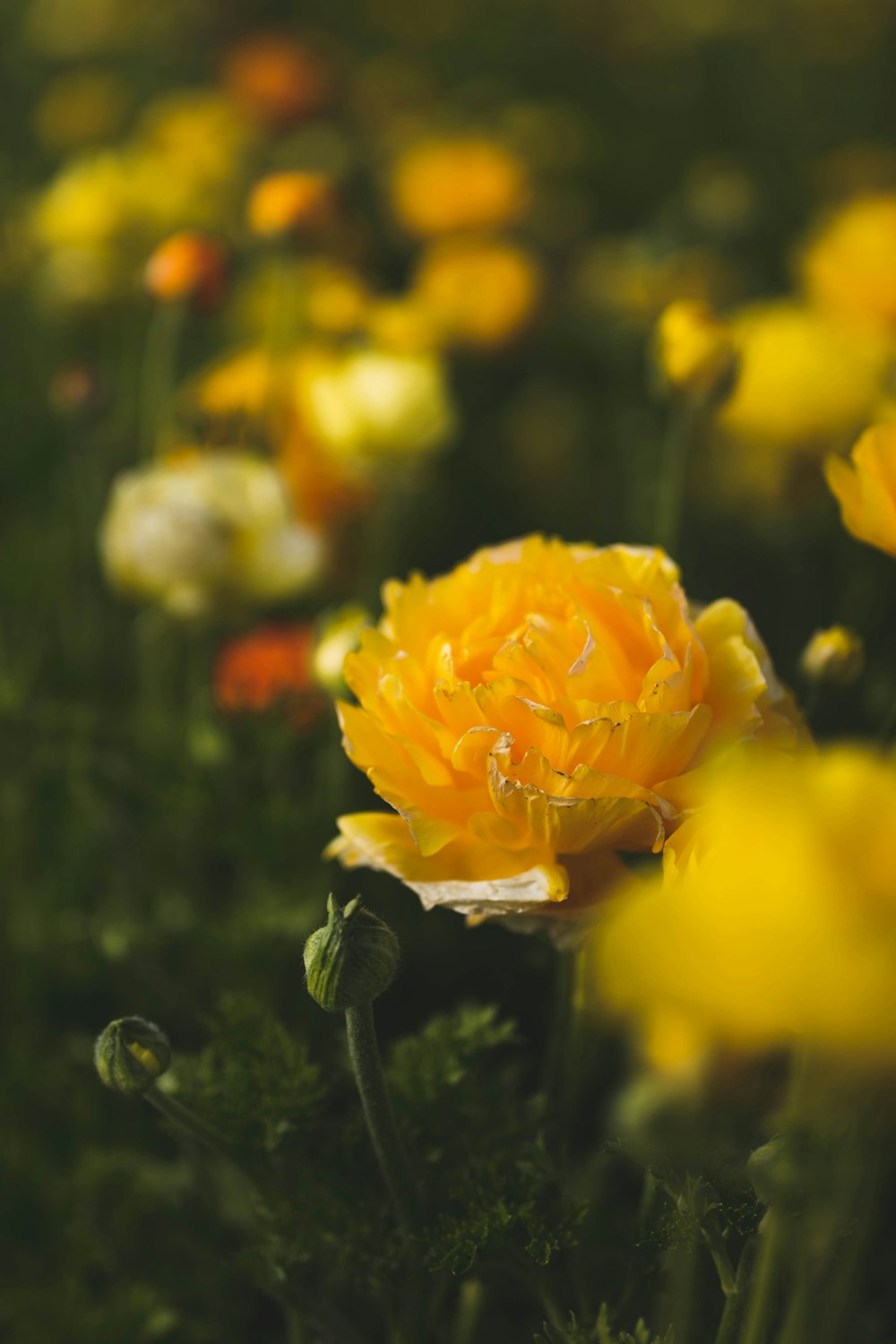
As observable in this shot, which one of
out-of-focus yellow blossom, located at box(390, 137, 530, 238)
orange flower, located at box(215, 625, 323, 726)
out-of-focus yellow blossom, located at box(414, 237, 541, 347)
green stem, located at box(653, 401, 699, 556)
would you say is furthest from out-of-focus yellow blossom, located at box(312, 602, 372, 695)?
out-of-focus yellow blossom, located at box(390, 137, 530, 238)

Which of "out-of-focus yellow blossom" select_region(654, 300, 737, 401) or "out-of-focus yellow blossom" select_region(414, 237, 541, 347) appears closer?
"out-of-focus yellow blossom" select_region(654, 300, 737, 401)

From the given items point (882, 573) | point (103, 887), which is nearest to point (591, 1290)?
point (103, 887)

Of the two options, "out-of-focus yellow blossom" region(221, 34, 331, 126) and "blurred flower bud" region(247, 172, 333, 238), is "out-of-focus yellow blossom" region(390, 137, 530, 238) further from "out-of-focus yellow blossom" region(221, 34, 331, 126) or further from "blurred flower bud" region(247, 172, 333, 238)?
"blurred flower bud" region(247, 172, 333, 238)

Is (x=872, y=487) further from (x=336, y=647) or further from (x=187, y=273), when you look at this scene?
(x=187, y=273)

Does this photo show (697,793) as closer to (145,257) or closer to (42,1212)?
(42,1212)

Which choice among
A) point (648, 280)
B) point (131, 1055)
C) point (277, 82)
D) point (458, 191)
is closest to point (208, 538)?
point (131, 1055)

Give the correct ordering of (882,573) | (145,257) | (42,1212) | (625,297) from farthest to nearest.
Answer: (625,297), (145,257), (882,573), (42,1212)

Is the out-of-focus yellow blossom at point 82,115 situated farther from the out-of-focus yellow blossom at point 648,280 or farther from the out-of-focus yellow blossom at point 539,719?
the out-of-focus yellow blossom at point 539,719
